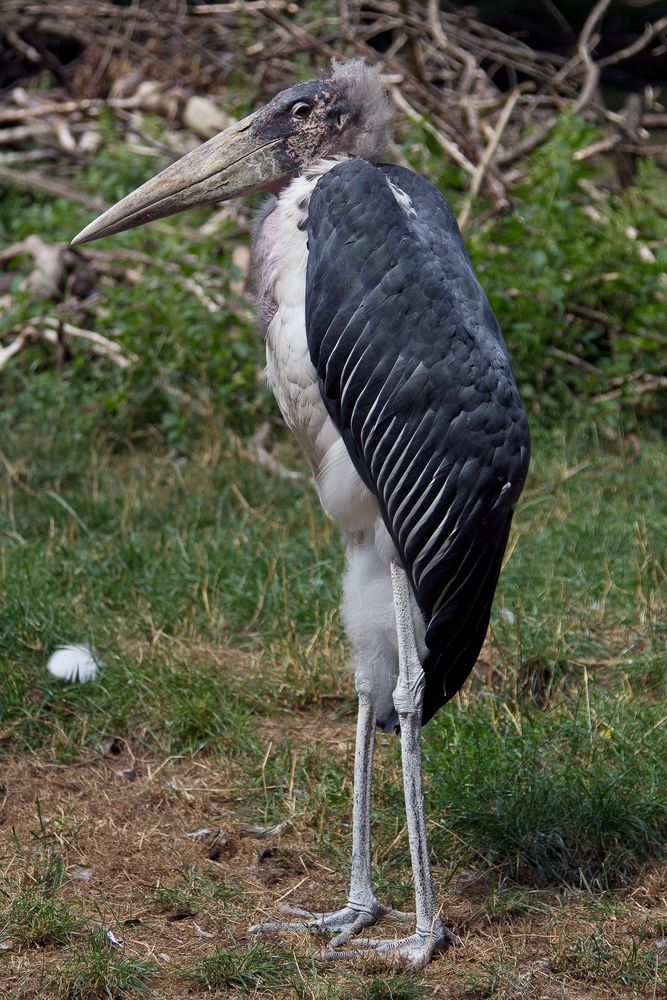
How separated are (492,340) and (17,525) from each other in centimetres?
250

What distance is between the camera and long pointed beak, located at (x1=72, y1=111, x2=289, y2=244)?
2.97 m

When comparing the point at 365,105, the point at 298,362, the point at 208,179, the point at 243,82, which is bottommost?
the point at 243,82

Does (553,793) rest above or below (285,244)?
below

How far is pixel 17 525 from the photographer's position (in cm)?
465

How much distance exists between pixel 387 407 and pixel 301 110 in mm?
782

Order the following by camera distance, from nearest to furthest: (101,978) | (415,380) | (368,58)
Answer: (101,978) → (415,380) → (368,58)

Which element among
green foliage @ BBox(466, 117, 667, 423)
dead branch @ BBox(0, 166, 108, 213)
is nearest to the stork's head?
green foliage @ BBox(466, 117, 667, 423)

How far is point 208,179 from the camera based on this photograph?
2984 millimetres

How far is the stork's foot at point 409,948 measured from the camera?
8.65 ft

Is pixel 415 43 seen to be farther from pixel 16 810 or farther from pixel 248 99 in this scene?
pixel 16 810

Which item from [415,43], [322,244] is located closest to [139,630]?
[322,244]

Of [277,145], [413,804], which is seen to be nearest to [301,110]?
[277,145]

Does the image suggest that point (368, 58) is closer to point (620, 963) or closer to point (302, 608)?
point (302, 608)

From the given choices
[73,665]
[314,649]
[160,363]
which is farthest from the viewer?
[160,363]
